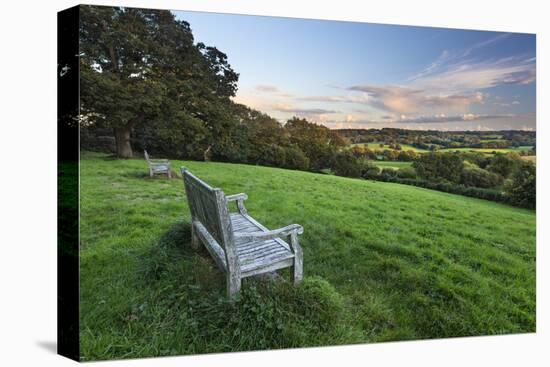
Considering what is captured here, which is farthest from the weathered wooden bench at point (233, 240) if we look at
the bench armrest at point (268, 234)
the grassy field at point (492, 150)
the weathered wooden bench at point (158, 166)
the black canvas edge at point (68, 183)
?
the grassy field at point (492, 150)

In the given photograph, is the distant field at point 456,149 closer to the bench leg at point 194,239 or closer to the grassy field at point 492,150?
the grassy field at point 492,150

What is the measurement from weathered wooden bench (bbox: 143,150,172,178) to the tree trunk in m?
0.16

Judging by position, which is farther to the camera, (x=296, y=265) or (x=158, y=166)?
(x=158, y=166)

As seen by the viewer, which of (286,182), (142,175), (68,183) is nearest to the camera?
(68,183)

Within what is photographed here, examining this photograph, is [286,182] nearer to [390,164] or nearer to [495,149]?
[390,164]

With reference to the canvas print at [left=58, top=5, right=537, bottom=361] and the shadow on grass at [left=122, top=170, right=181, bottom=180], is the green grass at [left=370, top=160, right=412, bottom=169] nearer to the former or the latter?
the canvas print at [left=58, top=5, right=537, bottom=361]

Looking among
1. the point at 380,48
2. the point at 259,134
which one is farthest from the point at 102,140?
the point at 380,48

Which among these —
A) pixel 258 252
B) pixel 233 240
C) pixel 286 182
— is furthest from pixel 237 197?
pixel 233 240

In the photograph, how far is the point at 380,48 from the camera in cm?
486

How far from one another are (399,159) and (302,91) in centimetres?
144

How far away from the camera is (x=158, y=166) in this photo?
4.29 metres

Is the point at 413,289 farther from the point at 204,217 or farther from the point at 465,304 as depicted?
the point at 204,217

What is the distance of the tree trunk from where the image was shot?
4.05 m

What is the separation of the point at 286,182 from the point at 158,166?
4.39 feet
